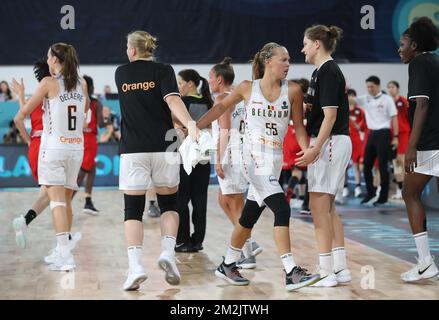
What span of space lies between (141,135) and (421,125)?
200 centimetres

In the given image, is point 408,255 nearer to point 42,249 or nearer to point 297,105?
point 297,105

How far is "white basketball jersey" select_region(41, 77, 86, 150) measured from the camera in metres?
6.16

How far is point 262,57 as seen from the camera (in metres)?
5.48

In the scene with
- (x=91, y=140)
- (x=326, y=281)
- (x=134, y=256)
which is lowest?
(x=326, y=281)

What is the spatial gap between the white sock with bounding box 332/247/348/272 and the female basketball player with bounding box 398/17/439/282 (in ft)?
1.55

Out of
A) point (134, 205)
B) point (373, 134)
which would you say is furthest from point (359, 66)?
point (134, 205)

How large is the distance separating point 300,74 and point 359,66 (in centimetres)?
149

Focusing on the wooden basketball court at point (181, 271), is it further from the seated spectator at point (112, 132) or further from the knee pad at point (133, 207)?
the seated spectator at point (112, 132)

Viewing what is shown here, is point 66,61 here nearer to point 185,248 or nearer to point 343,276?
point 185,248

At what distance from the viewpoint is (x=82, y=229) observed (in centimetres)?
897

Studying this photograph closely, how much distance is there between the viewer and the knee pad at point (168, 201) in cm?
546

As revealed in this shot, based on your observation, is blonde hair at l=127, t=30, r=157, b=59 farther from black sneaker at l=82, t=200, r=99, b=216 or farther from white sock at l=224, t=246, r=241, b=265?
black sneaker at l=82, t=200, r=99, b=216

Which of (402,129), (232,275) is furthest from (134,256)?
(402,129)
